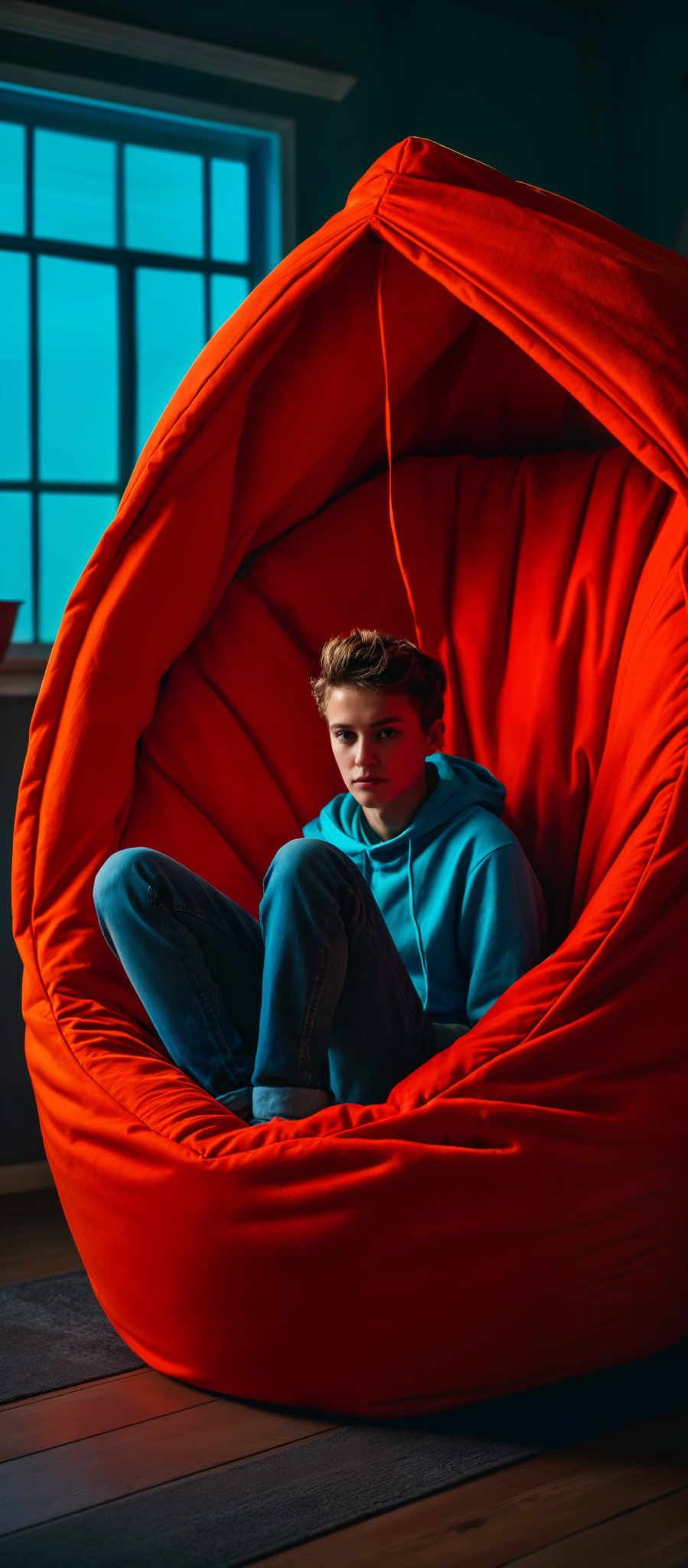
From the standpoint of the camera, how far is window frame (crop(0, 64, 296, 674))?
8.14 feet

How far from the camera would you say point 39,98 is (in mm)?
2461

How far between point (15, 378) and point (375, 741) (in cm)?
156

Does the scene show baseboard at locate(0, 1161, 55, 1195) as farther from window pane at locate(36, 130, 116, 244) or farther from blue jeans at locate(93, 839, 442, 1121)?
window pane at locate(36, 130, 116, 244)

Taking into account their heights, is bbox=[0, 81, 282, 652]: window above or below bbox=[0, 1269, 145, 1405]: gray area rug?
above

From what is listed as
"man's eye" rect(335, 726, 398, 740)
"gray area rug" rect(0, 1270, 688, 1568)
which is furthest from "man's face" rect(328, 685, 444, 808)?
"gray area rug" rect(0, 1270, 688, 1568)

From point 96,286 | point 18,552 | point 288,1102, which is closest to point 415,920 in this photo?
point 288,1102

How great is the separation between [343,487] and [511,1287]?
1.14m

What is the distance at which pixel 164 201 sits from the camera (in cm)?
274

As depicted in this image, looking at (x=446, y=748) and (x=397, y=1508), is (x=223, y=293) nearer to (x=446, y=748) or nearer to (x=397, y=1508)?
(x=446, y=748)

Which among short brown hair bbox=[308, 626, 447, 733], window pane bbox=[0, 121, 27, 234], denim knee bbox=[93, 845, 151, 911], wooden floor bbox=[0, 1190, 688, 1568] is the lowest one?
wooden floor bbox=[0, 1190, 688, 1568]

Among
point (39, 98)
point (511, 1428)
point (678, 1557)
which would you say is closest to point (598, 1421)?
point (511, 1428)

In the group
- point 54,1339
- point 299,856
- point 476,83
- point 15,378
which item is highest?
point 476,83

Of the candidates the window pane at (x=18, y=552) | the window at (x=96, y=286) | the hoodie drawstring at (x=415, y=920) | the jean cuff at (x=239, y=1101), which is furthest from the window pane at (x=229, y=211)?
the jean cuff at (x=239, y=1101)

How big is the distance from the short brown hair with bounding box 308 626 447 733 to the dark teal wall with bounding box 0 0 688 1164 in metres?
1.54
